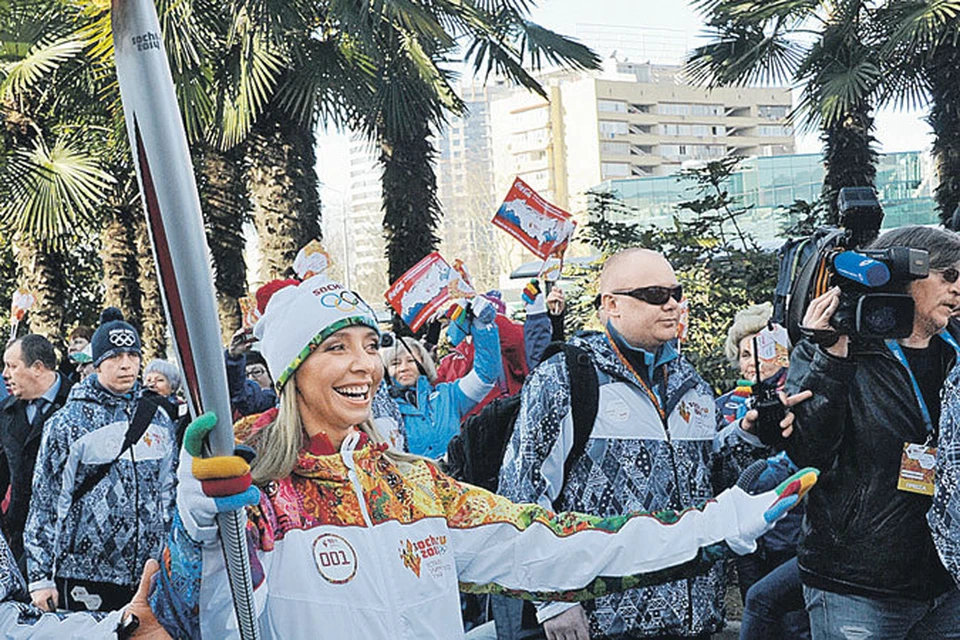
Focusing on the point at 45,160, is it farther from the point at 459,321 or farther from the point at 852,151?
the point at 852,151

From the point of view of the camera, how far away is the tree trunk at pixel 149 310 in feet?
50.0

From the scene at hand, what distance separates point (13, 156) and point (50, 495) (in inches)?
385

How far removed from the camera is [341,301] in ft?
8.87

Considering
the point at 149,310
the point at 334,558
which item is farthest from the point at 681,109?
the point at 334,558

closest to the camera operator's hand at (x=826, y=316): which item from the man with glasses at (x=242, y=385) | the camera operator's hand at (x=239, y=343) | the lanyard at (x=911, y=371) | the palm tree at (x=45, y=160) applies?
the lanyard at (x=911, y=371)

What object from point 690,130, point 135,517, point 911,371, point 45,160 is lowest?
point 135,517

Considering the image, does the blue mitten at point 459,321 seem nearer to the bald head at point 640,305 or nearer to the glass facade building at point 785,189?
the bald head at point 640,305

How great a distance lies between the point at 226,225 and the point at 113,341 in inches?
320

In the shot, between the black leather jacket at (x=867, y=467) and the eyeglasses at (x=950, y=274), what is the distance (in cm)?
26

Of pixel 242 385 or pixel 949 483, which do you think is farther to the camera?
pixel 242 385

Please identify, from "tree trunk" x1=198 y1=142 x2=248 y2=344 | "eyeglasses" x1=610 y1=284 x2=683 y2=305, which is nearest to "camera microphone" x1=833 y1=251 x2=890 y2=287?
"eyeglasses" x1=610 y1=284 x2=683 y2=305

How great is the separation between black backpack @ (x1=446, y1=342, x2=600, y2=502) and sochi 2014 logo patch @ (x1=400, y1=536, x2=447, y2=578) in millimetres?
1169

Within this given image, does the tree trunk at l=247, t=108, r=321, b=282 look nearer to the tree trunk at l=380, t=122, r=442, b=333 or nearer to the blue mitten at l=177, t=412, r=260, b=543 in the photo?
the tree trunk at l=380, t=122, r=442, b=333

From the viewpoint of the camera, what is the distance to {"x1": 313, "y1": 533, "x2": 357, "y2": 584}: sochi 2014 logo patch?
2412 millimetres
